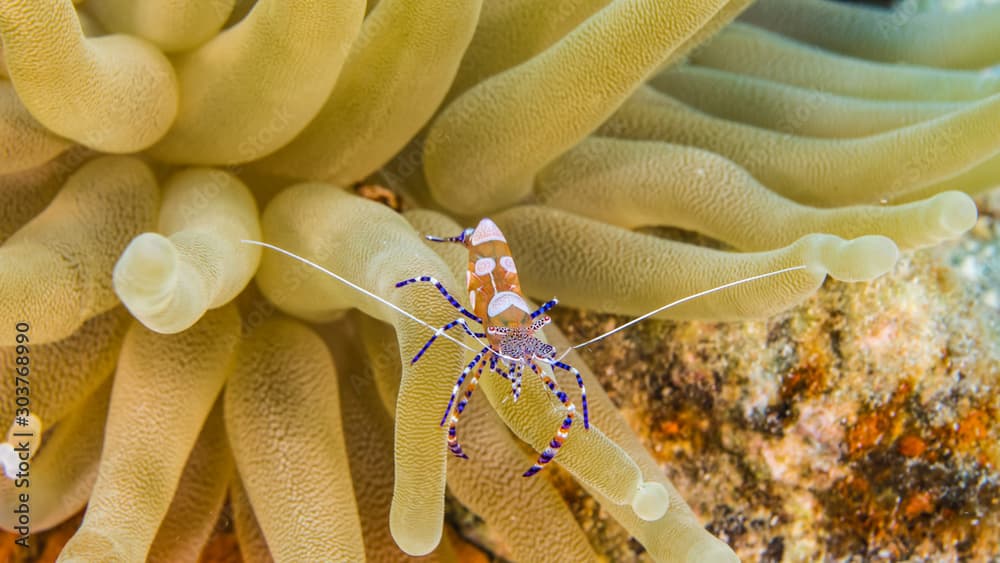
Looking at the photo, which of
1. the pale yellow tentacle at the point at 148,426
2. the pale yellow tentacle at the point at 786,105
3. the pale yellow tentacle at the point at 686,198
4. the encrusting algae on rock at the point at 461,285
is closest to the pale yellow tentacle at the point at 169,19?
the encrusting algae on rock at the point at 461,285

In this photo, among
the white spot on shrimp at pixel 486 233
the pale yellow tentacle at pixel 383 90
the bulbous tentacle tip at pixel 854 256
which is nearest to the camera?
the bulbous tentacle tip at pixel 854 256

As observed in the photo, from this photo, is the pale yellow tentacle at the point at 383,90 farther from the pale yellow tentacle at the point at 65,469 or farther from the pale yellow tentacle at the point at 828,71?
the pale yellow tentacle at the point at 828,71

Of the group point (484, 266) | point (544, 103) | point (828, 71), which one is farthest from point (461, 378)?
point (828, 71)

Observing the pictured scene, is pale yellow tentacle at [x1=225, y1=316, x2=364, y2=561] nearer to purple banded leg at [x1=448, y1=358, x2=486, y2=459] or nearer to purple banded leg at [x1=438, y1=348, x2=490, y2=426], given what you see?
purple banded leg at [x1=448, y1=358, x2=486, y2=459]

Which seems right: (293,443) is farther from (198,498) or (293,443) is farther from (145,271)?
(145,271)

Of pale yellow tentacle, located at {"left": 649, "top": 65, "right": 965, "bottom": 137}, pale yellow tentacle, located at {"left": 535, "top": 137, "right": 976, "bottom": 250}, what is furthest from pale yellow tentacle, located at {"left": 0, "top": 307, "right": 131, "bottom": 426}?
pale yellow tentacle, located at {"left": 649, "top": 65, "right": 965, "bottom": 137}

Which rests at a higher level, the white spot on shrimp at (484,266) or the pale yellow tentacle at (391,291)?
the white spot on shrimp at (484,266)
